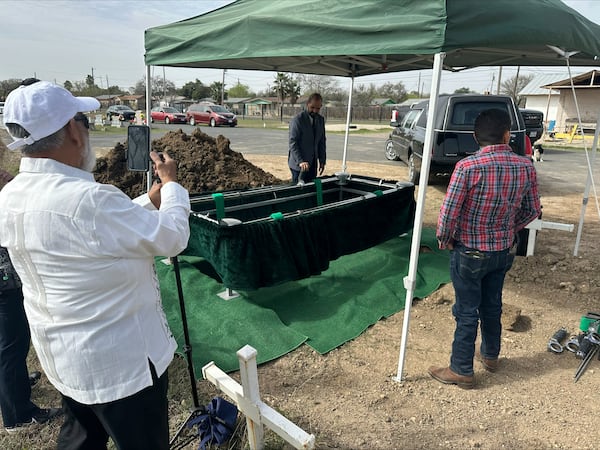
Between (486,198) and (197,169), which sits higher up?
(486,198)

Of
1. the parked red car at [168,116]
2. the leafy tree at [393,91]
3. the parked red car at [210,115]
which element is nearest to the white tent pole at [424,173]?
the parked red car at [210,115]

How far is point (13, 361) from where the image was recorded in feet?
7.56

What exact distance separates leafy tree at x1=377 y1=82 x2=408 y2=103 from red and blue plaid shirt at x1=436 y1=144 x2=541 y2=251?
65071 millimetres

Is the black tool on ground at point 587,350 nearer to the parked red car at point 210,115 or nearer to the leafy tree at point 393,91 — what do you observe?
the parked red car at point 210,115

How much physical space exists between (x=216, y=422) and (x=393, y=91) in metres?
69.6

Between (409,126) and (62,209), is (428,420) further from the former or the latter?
(409,126)

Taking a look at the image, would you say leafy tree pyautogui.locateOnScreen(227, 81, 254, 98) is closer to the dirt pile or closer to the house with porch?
the house with porch

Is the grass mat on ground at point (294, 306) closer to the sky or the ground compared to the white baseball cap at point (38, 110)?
closer to the ground

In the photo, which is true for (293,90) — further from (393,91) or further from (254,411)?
(254,411)

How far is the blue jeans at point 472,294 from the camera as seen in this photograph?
2.55 metres

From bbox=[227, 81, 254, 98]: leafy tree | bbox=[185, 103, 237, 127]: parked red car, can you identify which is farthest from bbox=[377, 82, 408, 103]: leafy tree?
bbox=[185, 103, 237, 127]: parked red car

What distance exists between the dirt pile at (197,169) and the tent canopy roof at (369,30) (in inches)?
163

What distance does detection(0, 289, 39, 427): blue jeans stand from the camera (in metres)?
2.23

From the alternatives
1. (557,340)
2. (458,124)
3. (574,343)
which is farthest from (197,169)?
(574,343)
